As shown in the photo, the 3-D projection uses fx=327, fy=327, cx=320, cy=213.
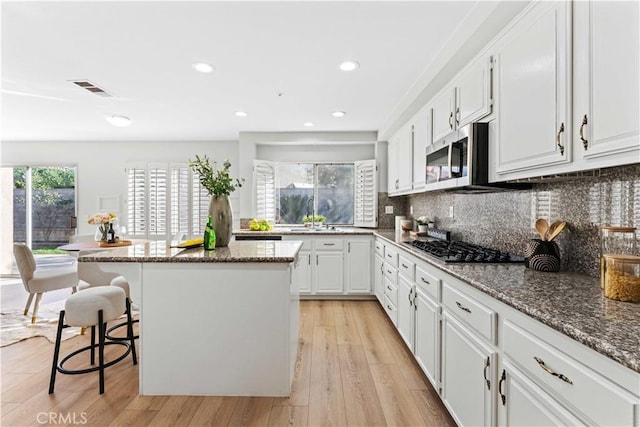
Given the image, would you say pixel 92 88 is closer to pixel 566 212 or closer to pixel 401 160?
pixel 401 160

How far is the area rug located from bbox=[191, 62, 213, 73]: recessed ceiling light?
110 inches

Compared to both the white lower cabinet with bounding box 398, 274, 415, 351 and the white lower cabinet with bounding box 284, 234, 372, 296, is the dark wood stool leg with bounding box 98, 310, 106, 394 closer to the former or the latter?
the white lower cabinet with bounding box 398, 274, 415, 351

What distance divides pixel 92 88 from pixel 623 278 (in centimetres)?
416

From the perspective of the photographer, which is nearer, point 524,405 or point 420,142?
point 524,405

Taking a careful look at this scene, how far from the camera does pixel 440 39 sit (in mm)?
2264

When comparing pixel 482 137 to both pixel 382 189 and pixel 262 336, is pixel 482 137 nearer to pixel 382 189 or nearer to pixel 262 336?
pixel 262 336

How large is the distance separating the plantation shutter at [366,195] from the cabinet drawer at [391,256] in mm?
1254

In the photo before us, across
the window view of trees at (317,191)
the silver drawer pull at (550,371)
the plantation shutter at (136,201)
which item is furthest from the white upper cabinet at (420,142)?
the plantation shutter at (136,201)

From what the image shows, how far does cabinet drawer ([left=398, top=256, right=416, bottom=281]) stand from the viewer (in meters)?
2.57

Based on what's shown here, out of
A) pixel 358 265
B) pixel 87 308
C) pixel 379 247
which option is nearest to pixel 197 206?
pixel 358 265

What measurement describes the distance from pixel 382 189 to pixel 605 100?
3.75m

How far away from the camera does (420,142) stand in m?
3.31

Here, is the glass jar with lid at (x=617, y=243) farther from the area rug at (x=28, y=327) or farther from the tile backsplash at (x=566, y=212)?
the area rug at (x=28, y=327)

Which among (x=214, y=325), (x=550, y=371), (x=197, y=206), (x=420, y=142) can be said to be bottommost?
(x=214, y=325)
